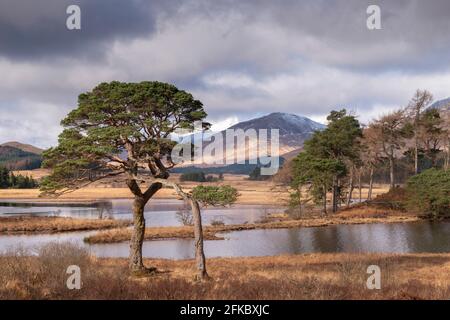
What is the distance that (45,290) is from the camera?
11.1 metres

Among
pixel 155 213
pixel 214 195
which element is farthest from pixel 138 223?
pixel 155 213

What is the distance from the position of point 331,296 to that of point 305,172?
58954 mm

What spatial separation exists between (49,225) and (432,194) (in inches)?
2194

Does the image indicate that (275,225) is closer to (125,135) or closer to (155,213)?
(155,213)

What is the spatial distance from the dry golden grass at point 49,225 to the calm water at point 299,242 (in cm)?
573

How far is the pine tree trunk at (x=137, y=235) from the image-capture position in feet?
73.6

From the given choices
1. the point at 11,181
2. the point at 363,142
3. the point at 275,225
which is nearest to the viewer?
the point at 275,225

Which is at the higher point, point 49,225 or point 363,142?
point 363,142

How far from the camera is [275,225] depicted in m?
64.1

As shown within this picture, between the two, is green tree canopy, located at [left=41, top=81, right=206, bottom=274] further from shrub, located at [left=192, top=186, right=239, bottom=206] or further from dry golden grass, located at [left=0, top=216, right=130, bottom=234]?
dry golden grass, located at [left=0, top=216, right=130, bottom=234]

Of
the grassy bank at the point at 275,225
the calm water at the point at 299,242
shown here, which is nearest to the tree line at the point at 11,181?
the grassy bank at the point at 275,225

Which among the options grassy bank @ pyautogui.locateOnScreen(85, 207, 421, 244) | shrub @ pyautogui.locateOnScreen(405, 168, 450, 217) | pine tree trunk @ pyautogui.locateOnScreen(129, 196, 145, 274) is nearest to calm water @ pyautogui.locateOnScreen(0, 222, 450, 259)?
grassy bank @ pyautogui.locateOnScreen(85, 207, 421, 244)

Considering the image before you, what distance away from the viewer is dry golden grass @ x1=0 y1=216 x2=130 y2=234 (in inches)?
2338
